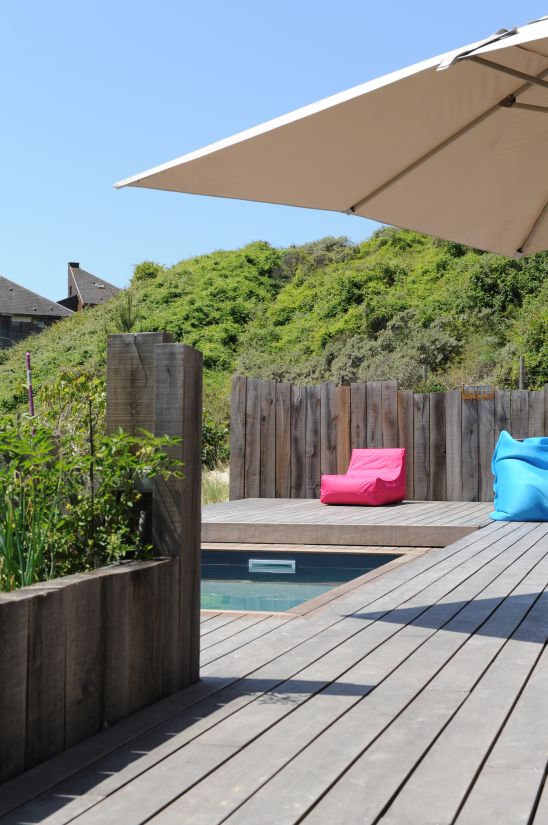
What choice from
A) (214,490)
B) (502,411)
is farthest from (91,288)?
(502,411)

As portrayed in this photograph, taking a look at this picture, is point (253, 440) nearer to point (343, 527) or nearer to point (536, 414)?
point (536, 414)

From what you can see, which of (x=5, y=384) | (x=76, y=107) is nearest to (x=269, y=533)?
(x=76, y=107)

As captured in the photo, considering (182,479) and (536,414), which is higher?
(536,414)

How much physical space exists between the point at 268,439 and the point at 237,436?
0.34m

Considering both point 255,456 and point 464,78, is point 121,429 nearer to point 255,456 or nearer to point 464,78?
point 464,78

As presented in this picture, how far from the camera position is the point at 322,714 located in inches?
96.6

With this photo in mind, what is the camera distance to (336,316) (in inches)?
1024

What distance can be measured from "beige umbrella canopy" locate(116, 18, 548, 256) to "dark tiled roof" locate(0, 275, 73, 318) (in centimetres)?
4237

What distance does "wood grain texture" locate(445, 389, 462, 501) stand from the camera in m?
9.38

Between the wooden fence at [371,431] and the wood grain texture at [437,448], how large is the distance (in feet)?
0.03

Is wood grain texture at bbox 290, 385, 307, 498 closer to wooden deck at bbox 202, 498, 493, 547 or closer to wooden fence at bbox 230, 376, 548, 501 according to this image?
wooden fence at bbox 230, 376, 548, 501

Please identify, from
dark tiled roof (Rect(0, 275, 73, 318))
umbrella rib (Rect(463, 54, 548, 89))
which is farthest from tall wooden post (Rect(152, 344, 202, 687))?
dark tiled roof (Rect(0, 275, 73, 318))

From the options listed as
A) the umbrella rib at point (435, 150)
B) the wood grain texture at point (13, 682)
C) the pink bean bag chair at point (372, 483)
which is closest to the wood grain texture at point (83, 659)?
the wood grain texture at point (13, 682)

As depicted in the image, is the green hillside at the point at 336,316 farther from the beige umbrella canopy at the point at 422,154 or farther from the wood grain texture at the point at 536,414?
the beige umbrella canopy at the point at 422,154
